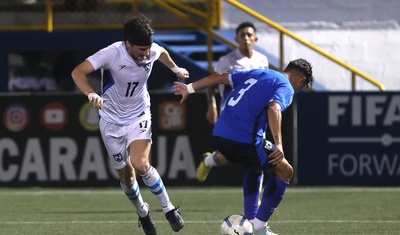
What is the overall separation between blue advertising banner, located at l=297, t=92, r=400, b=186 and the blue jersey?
6753mm

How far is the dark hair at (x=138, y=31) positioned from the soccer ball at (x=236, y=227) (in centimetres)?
184

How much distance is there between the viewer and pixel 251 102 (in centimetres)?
984

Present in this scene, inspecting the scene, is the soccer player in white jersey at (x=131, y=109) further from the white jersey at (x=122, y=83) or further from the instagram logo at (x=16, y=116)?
the instagram logo at (x=16, y=116)

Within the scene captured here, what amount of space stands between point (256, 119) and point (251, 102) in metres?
0.15

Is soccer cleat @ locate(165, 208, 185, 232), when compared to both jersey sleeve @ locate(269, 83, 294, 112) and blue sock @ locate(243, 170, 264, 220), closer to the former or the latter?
blue sock @ locate(243, 170, 264, 220)

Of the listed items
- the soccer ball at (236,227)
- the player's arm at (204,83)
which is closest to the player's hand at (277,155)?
the soccer ball at (236,227)

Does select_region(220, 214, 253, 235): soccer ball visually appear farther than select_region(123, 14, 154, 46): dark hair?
No

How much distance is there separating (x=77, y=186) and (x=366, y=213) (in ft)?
17.3

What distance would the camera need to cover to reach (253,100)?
32.3 feet

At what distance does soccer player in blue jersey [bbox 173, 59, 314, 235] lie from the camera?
9.84m

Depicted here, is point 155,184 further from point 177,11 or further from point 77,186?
point 177,11

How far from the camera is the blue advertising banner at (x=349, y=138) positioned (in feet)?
54.3

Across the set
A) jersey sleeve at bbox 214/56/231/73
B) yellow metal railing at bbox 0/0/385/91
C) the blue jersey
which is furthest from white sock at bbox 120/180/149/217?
yellow metal railing at bbox 0/0/385/91

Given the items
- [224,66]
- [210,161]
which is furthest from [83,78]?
[210,161]
